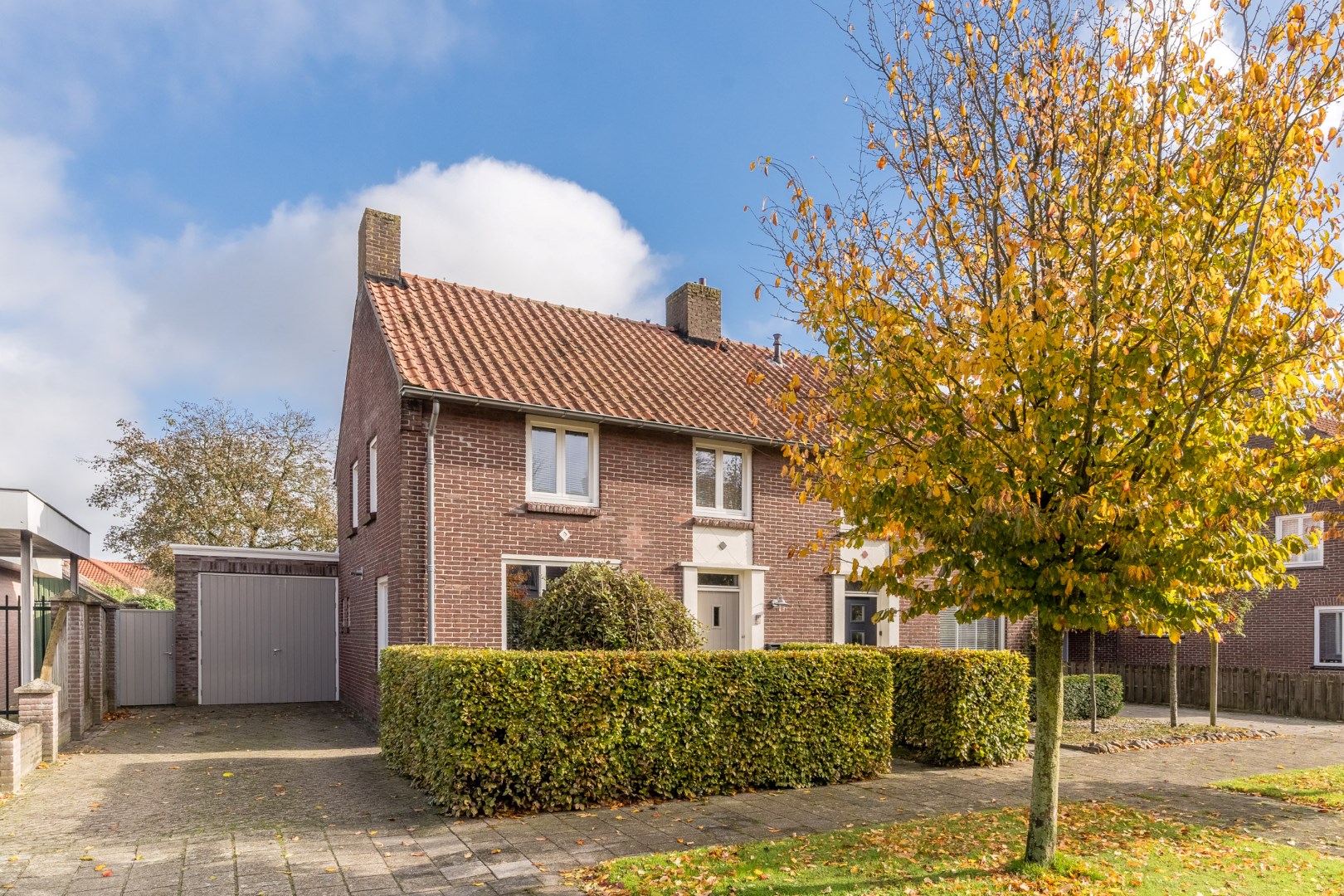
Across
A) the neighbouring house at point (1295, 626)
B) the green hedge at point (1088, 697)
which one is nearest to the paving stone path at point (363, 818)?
the green hedge at point (1088, 697)

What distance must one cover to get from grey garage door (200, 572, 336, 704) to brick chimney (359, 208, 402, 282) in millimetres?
7147

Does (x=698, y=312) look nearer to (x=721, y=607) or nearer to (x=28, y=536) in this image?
(x=721, y=607)

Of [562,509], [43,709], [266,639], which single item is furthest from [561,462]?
[266,639]

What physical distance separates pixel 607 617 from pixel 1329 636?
63.7 ft

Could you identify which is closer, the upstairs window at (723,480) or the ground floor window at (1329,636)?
the upstairs window at (723,480)

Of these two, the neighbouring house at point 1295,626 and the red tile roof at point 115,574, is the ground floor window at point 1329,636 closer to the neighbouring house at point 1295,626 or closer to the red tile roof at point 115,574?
the neighbouring house at point 1295,626

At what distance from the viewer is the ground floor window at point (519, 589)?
15028mm

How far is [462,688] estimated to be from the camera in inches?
345

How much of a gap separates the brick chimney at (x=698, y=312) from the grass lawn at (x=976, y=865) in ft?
46.6

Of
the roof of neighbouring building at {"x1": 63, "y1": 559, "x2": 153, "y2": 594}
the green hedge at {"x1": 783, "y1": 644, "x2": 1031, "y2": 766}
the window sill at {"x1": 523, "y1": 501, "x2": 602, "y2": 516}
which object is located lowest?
the roof of neighbouring building at {"x1": 63, "y1": 559, "x2": 153, "y2": 594}

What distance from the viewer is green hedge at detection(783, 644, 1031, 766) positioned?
12.1 metres

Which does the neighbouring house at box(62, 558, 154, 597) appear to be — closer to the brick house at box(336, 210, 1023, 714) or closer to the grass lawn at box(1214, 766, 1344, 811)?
the brick house at box(336, 210, 1023, 714)

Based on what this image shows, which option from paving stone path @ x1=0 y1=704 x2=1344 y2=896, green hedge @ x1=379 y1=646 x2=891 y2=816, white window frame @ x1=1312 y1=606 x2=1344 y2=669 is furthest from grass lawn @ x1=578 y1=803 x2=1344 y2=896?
white window frame @ x1=1312 y1=606 x2=1344 y2=669

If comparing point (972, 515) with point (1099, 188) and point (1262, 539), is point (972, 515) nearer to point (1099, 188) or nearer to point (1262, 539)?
point (1262, 539)
